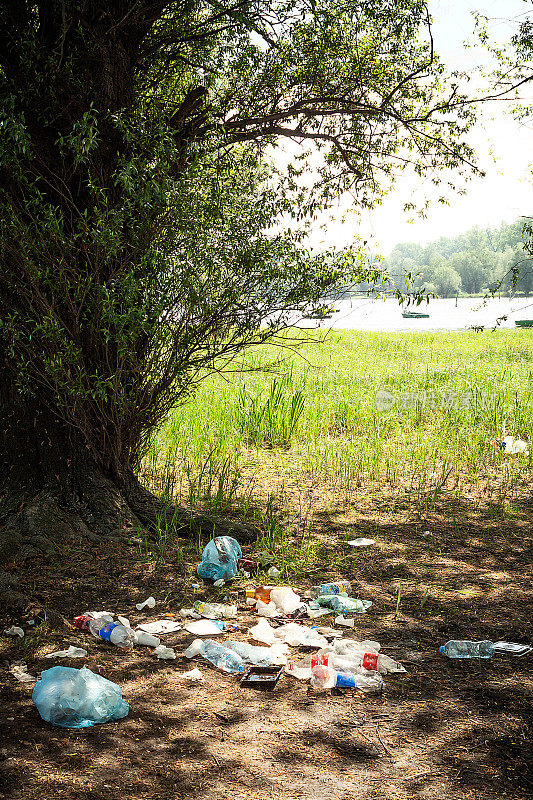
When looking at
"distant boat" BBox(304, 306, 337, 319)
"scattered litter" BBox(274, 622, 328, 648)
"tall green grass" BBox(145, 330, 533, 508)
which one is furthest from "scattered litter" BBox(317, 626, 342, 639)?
"distant boat" BBox(304, 306, 337, 319)

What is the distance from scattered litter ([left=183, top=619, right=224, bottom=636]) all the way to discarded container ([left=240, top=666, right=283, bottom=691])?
47 cm

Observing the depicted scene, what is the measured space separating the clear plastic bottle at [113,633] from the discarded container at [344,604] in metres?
1.17

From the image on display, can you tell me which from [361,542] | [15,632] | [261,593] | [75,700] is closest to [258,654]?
[261,593]

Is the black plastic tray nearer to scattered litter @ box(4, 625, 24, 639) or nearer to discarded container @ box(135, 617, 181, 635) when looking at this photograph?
discarded container @ box(135, 617, 181, 635)

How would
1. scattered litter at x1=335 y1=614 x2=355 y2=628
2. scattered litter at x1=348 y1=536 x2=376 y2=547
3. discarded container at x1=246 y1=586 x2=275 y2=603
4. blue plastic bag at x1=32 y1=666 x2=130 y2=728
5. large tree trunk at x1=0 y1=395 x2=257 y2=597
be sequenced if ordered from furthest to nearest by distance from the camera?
scattered litter at x1=348 y1=536 x2=376 y2=547, large tree trunk at x1=0 y1=395 x2=257 y2=597, discarded container at x1=246 y1=586 x2=275 y2=603, scattered litter at x1=335 y1=614 x2=355 y2=628, blue plastic bag at x1=32 y1=666 x2=130 y2=728

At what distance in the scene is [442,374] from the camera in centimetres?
1307

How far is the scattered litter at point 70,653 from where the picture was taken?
3.17 m

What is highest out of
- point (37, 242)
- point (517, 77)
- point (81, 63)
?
point (517, 77)

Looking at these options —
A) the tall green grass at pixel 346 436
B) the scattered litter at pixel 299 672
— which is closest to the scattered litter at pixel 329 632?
the scattered litter at pixel 299 672

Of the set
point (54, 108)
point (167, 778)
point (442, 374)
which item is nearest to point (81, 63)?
point (54, 108)

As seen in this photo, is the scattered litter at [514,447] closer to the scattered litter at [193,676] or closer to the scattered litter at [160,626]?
the scattered litter at [160,626]

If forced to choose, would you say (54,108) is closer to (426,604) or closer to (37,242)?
(37,242)

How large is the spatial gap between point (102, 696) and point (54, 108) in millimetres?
3713

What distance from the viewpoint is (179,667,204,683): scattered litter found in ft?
10.1
